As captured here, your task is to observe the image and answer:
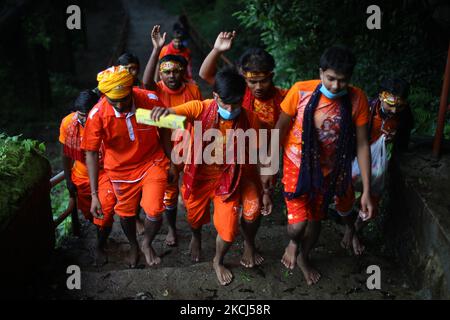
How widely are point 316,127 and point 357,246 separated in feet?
4.86

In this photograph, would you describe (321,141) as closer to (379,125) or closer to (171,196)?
(379,125)

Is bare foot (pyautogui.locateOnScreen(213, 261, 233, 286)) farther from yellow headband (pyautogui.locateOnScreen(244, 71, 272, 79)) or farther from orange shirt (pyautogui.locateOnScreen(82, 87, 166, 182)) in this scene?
yellow headband (pyautogui.locateOnScreen(244, 71, 272, 79))

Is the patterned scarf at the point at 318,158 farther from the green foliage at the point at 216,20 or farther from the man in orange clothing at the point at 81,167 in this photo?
the green foliage at the point at 216,20

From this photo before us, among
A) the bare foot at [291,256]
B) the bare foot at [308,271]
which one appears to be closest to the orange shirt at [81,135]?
the bare foot at [291,256]

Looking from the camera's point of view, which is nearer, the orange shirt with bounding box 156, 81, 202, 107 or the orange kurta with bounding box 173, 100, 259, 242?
the orange kurta with bounding box 173, 100, 259, 242

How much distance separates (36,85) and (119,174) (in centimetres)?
848

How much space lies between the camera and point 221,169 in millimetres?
3941

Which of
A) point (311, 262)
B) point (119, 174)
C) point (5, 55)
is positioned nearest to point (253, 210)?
point (311, 262)

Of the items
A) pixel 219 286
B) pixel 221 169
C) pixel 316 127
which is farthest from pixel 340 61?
pixel 219 286

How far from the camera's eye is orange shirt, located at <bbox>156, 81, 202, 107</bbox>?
15.7ft

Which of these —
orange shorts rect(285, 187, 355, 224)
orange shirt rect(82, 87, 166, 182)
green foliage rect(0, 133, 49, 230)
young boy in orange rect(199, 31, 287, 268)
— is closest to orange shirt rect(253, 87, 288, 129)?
young boy in orange rect(199, 31, 287, 268)

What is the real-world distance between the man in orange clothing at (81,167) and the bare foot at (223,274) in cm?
114

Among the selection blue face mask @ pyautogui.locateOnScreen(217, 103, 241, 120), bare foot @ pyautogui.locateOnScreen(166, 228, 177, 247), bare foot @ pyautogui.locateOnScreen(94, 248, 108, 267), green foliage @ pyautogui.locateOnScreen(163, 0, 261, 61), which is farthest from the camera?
green foliage @ pyautogui.locateOnScreen(163, 0, 261, 61)

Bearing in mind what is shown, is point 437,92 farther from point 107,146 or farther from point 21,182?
point 21,182
